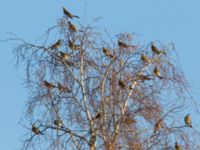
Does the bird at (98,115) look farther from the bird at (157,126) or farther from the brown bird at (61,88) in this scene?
the bird at (157,126)

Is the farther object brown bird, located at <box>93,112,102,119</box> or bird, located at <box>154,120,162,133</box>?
brown bird, located at <box>93,112,102,119</box>

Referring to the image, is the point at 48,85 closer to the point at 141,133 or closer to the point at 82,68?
the point at 82,68

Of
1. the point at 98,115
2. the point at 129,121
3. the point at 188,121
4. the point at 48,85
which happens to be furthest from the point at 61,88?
the point at 188,121

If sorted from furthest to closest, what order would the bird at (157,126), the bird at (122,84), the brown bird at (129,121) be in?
the bird at (122,84)
the brown bird at (129,121)
the bird at (157,126)

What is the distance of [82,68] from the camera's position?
41.0 feet

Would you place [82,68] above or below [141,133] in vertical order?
above

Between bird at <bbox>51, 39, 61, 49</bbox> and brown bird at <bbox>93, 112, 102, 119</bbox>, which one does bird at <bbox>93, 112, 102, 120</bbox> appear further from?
bird at <bbox>51, 39, 61, 49</bbox>

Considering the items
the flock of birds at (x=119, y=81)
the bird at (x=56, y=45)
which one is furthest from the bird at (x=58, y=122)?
the bird at (x=56, y=45)

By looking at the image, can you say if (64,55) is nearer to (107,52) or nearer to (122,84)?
(107,52)

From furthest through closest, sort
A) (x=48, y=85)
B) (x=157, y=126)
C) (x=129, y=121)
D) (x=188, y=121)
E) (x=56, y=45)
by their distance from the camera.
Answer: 1. (x=56, y=45)
2. (x=48, y=85)
3. (x=188, y=121)
4. (x=129, y=121)
5. (x=157, y=126)

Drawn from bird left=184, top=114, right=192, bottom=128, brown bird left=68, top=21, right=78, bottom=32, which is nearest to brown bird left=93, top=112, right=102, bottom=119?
bird left=184, top=114, right=192, bottom=128

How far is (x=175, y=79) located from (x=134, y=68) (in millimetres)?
561

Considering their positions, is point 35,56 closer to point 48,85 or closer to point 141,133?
point 48,85

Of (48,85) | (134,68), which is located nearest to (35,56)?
(48,85)
